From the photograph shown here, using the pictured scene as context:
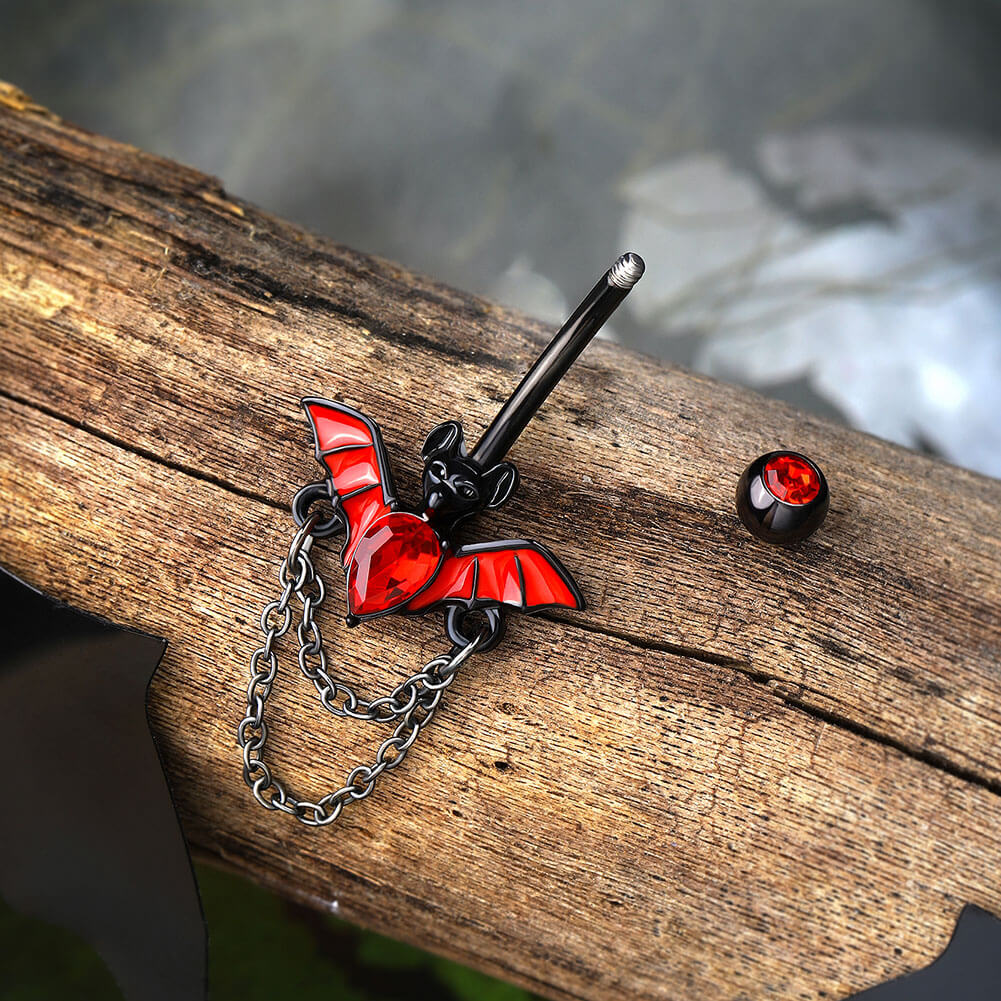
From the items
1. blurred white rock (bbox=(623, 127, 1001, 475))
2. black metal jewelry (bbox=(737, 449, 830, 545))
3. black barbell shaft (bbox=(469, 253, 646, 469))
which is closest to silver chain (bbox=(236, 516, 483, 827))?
black barbell shaft (bbox=(469, 253, 646, 469))

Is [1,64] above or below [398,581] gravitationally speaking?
above

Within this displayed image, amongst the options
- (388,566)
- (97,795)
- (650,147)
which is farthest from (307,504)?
(650,147)

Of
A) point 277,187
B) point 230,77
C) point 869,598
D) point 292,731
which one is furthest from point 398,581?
point 230,77

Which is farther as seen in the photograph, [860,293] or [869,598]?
[860,293]

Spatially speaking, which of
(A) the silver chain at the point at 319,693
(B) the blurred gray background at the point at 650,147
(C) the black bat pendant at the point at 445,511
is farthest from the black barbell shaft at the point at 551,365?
(B) the blurred gray background at the point at 650,147

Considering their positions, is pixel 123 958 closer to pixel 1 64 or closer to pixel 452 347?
pixel 452 347

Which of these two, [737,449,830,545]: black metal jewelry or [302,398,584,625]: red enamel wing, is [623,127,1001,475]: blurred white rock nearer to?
[737,449,830,545]: black metal jewelry

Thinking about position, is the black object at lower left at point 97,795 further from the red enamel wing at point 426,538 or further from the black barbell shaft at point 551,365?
the black barbell shaft at point 551,365
